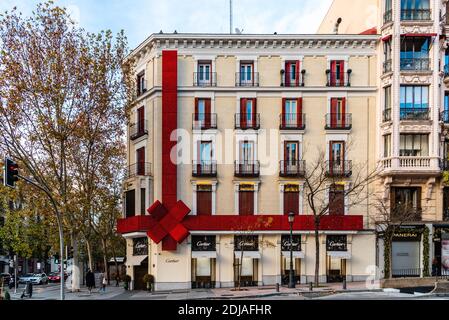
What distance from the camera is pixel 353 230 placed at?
27531 mm

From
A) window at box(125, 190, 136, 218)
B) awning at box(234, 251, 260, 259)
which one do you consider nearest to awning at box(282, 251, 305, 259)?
awning at box(234, 251, 260, 259)

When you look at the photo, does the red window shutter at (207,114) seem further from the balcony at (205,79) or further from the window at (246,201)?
the window at (246,201)

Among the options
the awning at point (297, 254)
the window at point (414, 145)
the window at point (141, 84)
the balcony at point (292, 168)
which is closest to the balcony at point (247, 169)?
the balcony at point (292, 168)

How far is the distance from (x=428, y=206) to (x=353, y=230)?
4.26 metres

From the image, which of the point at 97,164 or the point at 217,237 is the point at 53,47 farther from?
the point at 217,237

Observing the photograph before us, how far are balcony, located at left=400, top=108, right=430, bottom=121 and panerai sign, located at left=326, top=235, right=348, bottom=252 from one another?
734 cm

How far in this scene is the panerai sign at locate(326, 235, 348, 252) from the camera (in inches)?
1100

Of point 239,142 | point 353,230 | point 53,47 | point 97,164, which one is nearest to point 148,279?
point 97,164

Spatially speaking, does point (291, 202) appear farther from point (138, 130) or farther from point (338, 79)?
point (138, 130)

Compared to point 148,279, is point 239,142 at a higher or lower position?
higher

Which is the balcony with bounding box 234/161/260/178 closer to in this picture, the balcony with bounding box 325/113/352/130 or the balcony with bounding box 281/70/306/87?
the balcony with bounding box 325/113/352/130

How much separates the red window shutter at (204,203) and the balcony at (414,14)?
14.2 meters
